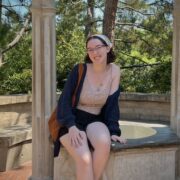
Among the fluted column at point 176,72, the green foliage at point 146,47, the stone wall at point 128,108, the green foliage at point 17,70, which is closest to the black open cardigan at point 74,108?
the fluted column at point 176,72

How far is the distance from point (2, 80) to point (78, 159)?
5.66 m

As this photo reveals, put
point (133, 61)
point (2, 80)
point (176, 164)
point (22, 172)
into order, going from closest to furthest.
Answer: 1. point (176, 164)
2. point (22, 172)
3. point (2, 80)
4. point (133, 61)

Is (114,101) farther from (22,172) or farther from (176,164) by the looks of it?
(22,172)

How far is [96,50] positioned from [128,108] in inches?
184

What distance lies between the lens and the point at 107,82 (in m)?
4.04

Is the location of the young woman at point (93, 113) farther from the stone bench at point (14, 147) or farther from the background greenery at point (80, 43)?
the background greenery at point (80, 43)

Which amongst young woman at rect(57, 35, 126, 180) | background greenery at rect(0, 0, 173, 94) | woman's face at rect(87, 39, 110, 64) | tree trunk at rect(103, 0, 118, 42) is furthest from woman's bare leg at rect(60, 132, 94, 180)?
tree trunk at rect(103, 0, 118, 42)

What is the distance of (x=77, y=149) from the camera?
3.74 meters

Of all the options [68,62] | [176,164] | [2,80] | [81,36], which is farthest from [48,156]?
[81,36]

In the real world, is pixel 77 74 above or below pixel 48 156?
above

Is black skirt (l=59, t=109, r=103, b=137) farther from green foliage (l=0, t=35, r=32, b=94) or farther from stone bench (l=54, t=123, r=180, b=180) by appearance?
green foliage (l=0, t=35, r=32, b=94)

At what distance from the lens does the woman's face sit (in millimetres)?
3885

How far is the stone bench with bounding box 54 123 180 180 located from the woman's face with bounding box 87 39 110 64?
78 cm

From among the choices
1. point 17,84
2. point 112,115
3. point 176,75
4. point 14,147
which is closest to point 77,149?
point 112,115
